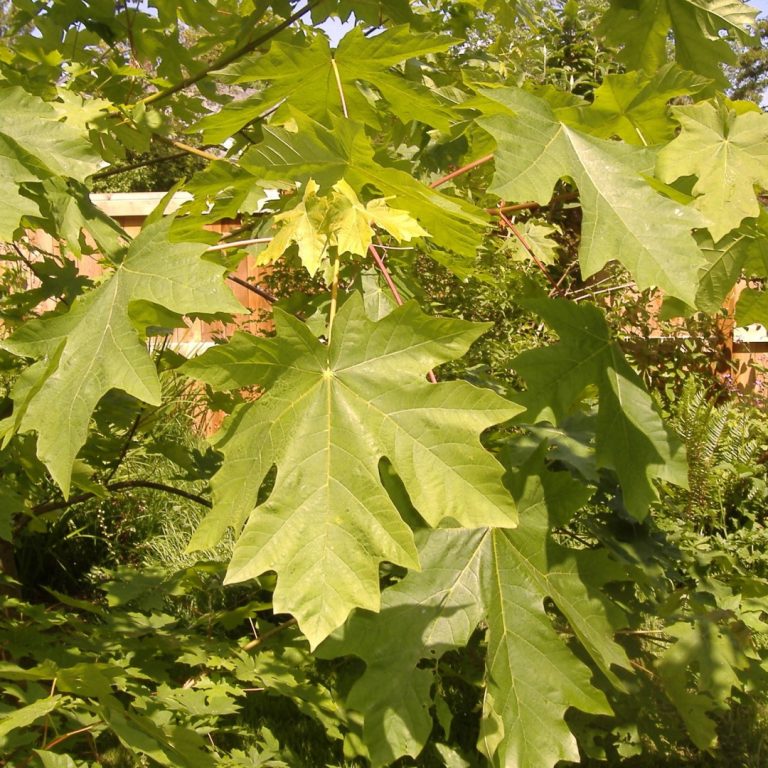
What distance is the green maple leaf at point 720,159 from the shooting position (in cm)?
125

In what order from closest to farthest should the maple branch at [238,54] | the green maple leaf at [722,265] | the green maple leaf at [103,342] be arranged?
1. the green maple leaf at [103,342]
2. the green maple leaf at [722,265]
3. the maple branch at [238,54]

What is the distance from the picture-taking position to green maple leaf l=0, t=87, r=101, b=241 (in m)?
1.29

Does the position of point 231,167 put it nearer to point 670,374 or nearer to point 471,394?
point 471,394

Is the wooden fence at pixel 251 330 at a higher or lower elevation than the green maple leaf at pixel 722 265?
lower

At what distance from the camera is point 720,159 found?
1.28 metres

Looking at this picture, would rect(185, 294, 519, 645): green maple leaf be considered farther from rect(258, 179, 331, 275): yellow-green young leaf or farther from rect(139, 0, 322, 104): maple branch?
rect(139, 0, 322, 104): maple branch

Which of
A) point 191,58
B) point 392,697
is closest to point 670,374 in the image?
point 191,58

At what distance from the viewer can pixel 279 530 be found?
109 cm

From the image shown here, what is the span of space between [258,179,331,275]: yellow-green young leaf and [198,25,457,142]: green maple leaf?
0.96 feet

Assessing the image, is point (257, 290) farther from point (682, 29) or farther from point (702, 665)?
point (702, 665)

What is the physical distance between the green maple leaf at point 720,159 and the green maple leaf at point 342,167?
12.9 inches

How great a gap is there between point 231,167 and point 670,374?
4.77 meters

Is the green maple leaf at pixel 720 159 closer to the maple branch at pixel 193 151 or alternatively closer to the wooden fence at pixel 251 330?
the maple branch at pixel 193 151

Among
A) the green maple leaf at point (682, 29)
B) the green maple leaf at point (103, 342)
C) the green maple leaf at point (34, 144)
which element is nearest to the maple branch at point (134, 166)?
the green maple leaf at point (34, 144)
